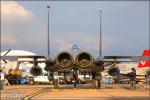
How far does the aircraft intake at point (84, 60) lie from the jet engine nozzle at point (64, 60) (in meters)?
0.71

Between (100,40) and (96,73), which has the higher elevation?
(100,40)

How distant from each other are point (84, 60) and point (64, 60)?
1550 millimetres

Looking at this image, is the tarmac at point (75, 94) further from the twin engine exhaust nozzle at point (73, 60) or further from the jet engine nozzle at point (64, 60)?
the jet engine nozzle at point (64, 60)

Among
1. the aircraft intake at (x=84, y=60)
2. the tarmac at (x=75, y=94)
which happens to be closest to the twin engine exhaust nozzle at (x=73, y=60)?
the aircraft intake at (x=84, y=60)

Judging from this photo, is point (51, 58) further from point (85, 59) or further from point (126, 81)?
point (126, 81)

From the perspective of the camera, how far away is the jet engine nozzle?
31656mm

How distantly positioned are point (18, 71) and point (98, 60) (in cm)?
2574

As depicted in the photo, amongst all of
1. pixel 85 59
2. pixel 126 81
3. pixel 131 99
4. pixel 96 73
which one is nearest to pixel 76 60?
pixel 85 59

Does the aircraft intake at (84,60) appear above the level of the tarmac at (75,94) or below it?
above

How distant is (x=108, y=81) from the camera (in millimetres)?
60750

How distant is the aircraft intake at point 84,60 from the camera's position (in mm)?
31672

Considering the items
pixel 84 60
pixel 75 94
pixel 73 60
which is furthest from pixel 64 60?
pixel 75 94

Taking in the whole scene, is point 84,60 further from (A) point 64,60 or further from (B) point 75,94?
(B) point 75,94

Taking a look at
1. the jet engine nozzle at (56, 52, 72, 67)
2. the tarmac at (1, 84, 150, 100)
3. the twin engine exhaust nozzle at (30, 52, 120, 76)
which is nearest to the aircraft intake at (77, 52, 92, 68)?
the twin engine exhaust nozzle at (30, 52, 120, 76)
